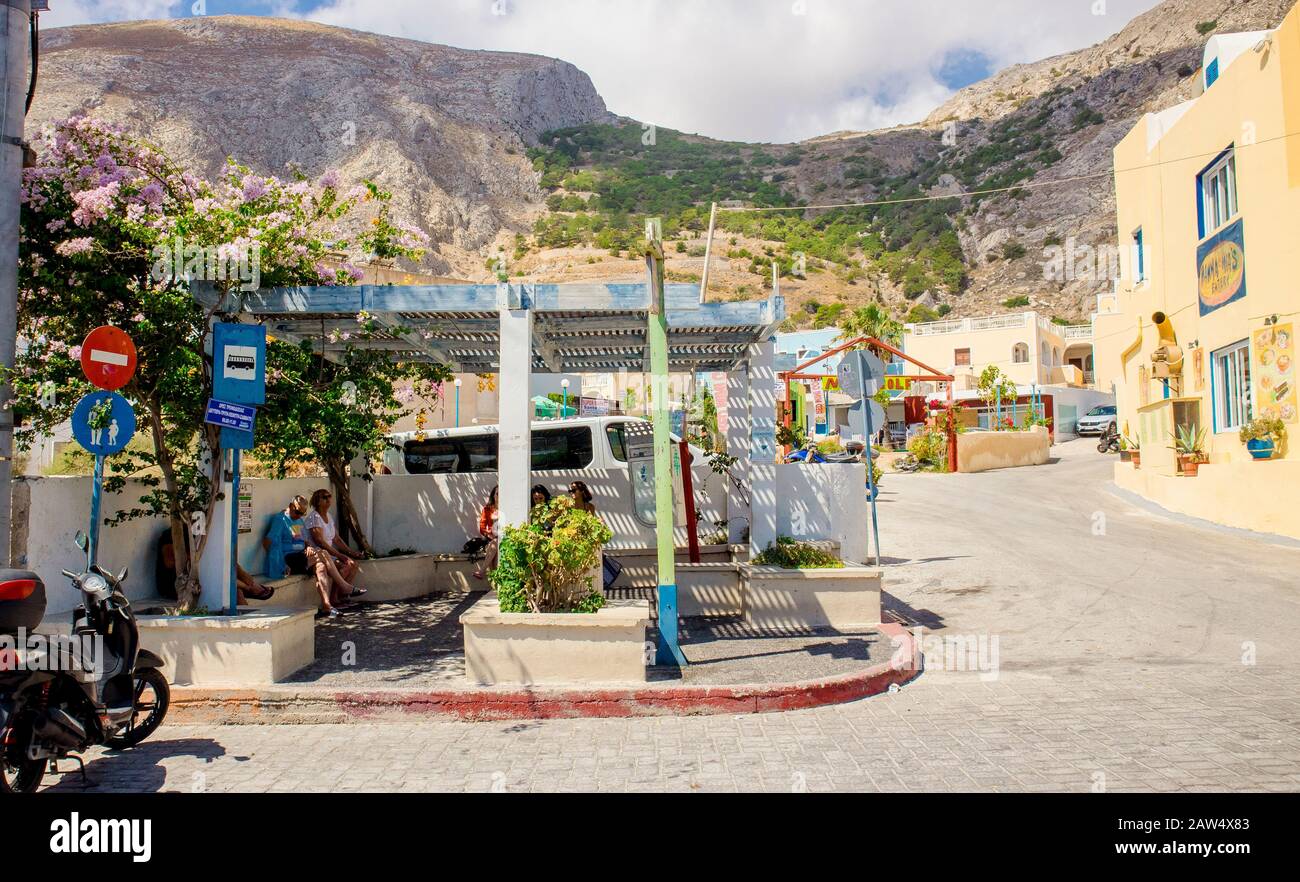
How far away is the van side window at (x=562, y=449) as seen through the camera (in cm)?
1312

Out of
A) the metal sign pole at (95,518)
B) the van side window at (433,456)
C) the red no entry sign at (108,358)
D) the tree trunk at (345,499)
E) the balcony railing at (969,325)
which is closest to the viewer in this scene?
the metal sign pole at (95,518)

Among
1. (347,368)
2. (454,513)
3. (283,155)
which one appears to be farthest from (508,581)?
(283,155)

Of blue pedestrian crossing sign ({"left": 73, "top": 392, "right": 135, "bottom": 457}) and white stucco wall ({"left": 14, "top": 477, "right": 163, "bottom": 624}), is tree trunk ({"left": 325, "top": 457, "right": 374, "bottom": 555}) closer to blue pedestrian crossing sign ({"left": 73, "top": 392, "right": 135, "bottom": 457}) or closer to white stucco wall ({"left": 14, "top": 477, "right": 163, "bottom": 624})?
white stucco wall ({"left": 14, "top": 477, "right": 163, "bottom": 624})

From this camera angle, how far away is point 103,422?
6.22 m

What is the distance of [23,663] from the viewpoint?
4.90 metres

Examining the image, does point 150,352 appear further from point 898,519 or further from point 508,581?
point 898,519

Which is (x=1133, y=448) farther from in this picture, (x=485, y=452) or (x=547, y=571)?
(x=547, y=571)

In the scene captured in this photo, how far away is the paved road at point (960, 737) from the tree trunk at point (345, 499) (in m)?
5.06

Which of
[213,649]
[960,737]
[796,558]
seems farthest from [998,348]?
[213,649]

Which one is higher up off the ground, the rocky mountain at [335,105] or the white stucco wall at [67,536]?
the rocky mountain at [335,105]

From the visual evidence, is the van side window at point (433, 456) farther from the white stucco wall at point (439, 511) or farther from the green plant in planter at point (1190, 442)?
the green plant in planter at point (1190, 442)

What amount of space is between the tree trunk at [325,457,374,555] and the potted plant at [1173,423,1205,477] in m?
16.3

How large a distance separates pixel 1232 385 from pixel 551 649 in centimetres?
1645

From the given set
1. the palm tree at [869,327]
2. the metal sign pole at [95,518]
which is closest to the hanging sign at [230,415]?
the metal sign pole at [95,518]
